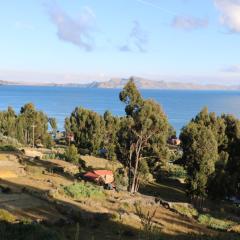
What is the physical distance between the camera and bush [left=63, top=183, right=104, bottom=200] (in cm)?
3266

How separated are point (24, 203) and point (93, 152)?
39.4 meters

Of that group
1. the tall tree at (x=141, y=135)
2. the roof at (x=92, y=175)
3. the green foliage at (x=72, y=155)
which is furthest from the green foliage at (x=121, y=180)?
the green foliage at (x=72, y=155)

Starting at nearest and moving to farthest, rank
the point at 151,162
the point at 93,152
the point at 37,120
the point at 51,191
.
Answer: the point at 51,191 → the point at 151,162 → the point at 93,152 → the point at 37,120

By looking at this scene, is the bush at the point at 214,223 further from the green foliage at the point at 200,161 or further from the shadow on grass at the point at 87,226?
the green foliage at the point at 200,161

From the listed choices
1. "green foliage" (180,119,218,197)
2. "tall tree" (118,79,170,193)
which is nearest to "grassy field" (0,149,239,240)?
"green foliage" (180,119,218,197)

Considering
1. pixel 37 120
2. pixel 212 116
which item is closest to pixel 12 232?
pixel 212 116

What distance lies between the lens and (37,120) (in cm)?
8894

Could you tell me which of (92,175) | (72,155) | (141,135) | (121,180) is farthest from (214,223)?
(72,155)

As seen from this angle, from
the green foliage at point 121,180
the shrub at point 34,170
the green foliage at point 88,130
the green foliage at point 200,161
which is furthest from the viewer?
the green foliage at point 88,130

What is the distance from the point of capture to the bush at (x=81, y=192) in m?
32.7

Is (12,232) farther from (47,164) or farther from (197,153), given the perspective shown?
(47,164)

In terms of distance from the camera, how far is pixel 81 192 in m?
33.4

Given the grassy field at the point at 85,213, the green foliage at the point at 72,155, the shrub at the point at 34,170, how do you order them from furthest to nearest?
1. the green foliage at the point at 72,155
2. the shrub at the point at 34,170
3. the grassy field at the point at 85,213

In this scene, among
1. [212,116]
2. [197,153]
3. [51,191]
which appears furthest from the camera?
[212,116]
